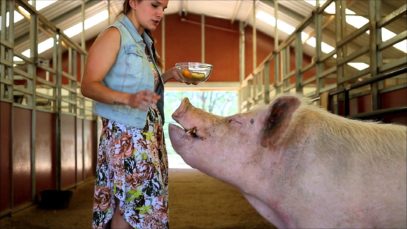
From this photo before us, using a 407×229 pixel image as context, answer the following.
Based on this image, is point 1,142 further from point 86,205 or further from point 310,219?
point 310,219

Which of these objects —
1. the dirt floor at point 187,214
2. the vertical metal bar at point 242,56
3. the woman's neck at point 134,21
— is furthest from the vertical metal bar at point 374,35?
the vertical metal bar at point 242,56

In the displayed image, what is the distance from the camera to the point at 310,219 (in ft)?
5.74

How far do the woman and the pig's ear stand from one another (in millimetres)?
445

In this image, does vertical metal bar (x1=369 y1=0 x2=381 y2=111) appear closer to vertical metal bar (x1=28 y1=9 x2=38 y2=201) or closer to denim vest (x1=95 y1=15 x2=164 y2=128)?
denim vest (x1=95 y1=15 x2=164 y2=128)

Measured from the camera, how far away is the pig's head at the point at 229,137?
1.91m

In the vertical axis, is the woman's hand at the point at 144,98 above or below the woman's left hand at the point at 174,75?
below

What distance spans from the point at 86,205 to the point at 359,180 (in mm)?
4479

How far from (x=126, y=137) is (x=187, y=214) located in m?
3.13

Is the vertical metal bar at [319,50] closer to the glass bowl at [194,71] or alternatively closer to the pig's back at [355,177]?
the glass bowl at [194,71]

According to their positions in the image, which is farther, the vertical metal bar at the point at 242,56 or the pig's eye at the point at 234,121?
the vertical metal bar at the point at 242,56

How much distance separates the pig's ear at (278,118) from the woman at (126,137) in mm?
445

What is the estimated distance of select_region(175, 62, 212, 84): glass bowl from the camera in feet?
7.36

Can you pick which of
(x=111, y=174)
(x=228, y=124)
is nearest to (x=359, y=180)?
(x=228, y=124)

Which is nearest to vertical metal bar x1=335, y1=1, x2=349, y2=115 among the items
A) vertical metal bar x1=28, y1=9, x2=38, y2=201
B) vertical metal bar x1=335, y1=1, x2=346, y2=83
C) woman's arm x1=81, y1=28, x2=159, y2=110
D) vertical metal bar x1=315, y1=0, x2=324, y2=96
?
vertical metal bar x1=335, y1=1, x2=346, y2=83
